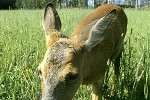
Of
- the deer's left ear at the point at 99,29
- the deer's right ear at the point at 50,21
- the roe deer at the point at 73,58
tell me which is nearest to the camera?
the roe deer at the point at 73,58

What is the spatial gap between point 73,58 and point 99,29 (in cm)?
41

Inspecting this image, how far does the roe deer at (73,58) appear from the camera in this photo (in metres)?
3.44

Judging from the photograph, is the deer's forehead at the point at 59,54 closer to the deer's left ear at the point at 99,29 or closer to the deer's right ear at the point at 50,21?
the deer's left ear at the point at 99,29

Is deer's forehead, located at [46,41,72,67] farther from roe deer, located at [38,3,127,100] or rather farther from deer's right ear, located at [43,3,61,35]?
deer's right ear, located at [43,3,61,35]

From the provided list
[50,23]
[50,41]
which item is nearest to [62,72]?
[50,41]

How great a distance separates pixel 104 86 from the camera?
5062mm

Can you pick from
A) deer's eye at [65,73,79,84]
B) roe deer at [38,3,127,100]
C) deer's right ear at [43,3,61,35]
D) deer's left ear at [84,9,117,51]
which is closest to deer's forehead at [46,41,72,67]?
roe deer at [38,3,127,100]

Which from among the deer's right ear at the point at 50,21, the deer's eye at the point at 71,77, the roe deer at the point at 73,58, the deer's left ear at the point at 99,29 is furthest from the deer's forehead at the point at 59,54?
the deer's right ear at the point at 50,21

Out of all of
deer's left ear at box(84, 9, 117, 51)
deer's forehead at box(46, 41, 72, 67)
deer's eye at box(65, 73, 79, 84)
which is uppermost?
deer's left ear at box(84, 9, 117, 51)

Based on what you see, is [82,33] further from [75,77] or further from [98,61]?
[98,61]

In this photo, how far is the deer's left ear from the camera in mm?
3697

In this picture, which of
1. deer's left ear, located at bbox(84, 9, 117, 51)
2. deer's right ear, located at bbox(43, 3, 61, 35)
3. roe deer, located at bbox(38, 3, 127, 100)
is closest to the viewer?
roe deer, located at bbox(38, 3, 127, 100)

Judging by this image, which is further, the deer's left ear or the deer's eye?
the deer's left ear

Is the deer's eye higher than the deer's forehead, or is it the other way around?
the deer's forehead
